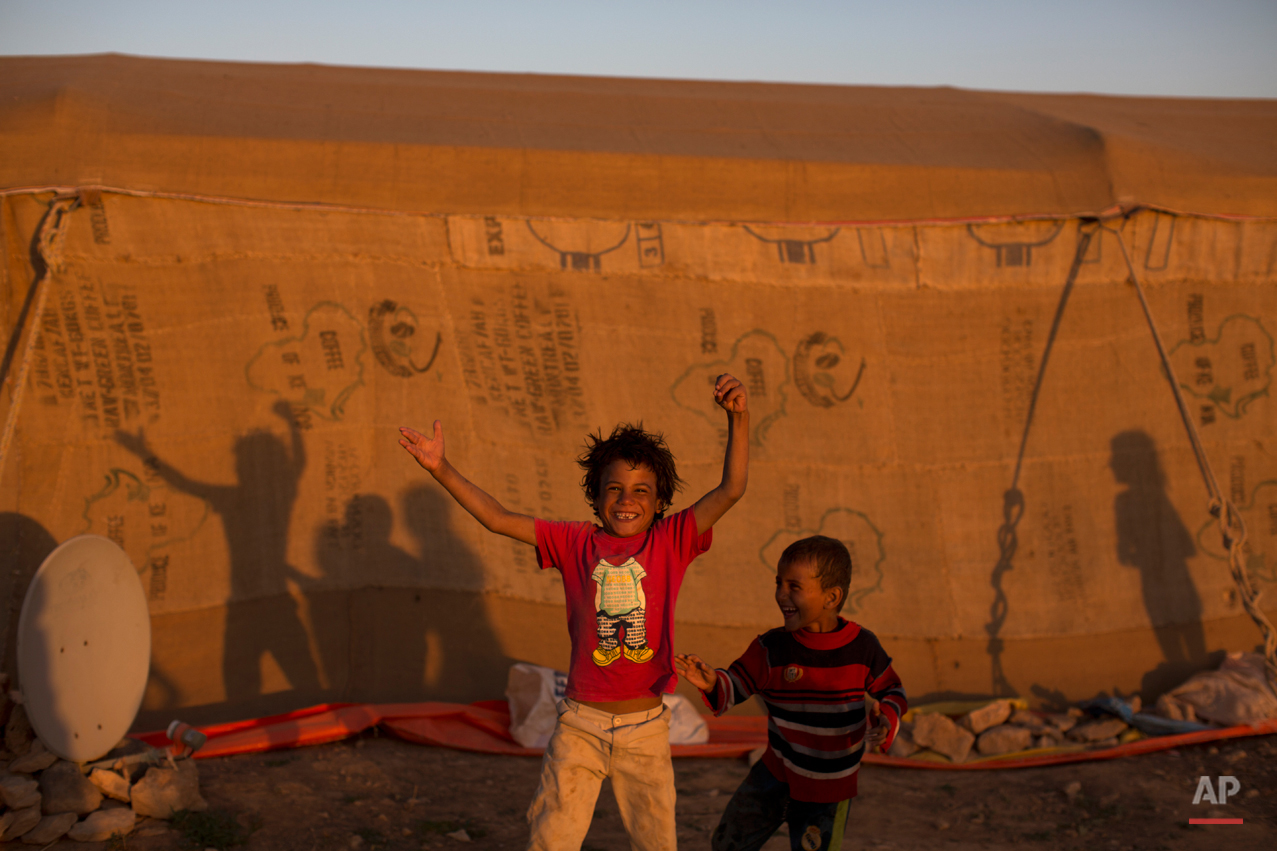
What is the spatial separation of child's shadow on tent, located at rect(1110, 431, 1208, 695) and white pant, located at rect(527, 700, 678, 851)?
113 inches

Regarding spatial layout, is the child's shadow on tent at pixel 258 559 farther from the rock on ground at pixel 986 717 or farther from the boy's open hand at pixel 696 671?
the rock on ground at pixel 986 717

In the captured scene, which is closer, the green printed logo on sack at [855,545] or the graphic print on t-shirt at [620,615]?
the graphic print on t-shirt at [620,615]

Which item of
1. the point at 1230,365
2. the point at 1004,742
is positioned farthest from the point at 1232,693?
the point at 1230,365

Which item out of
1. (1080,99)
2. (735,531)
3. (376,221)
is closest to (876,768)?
(735,531)

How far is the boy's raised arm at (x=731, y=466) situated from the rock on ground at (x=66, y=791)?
1860mm

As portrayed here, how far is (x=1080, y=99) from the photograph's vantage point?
5957mm

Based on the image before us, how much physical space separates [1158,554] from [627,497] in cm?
306

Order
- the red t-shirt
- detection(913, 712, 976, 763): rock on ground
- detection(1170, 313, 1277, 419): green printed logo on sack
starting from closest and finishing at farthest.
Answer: the red t-shirt → detection(913, 712, 976, 763): rock on ground → detection(1170, 313, 1277, 419): green printed logo on sack

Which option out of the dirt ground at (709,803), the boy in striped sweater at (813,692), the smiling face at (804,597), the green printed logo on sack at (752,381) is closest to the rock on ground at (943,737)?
the dirt ground at (709,803)

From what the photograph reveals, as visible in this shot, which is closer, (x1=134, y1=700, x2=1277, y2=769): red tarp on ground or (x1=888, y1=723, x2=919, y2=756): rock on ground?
(x1=134, y1=700, x2=1277, y2=769): red tarp on ground

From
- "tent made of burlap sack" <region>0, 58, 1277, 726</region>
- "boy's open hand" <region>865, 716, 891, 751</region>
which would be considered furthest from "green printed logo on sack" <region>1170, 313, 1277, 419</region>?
"boy's open hand" <region>865, 716, 891, 751</region>

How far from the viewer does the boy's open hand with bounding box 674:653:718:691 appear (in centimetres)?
197

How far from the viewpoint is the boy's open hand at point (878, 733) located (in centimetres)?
192

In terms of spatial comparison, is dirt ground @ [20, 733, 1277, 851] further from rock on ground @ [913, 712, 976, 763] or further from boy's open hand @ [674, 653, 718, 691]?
boy's open hand @ [674, 653, 718, 691]
